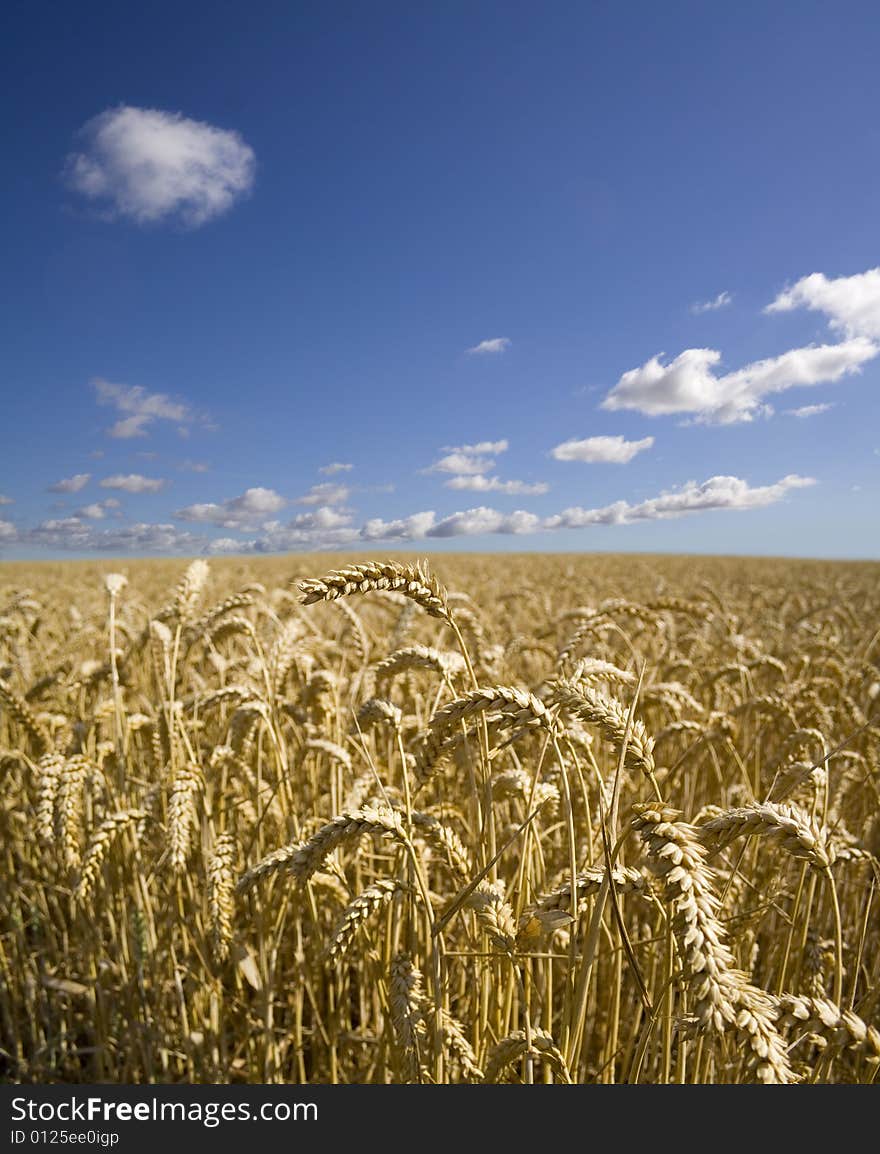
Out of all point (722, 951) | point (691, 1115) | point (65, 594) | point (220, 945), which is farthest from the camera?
point (65, 594)

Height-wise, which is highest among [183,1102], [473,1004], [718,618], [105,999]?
[718,618]

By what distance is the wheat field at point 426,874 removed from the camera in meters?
1.03

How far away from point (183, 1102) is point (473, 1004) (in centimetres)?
68

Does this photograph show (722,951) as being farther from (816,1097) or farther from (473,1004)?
(473,1004)

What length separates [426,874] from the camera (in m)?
2.12

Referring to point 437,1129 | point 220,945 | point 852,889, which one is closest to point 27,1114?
point 220,945

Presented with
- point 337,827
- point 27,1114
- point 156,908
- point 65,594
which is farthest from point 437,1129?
point 65,594

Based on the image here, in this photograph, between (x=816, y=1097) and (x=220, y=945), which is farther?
(x=220, y=945)

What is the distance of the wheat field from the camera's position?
3.36 ft

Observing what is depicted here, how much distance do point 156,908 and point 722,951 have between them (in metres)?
2.47

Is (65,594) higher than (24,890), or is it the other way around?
(65,594)

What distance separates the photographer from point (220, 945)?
1.85 m

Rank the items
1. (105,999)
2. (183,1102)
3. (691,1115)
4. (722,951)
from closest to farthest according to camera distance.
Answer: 1. (722,951)
2. (691,1115)
3. (183,1102)
4. (105,999)

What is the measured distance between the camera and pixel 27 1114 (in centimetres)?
125
